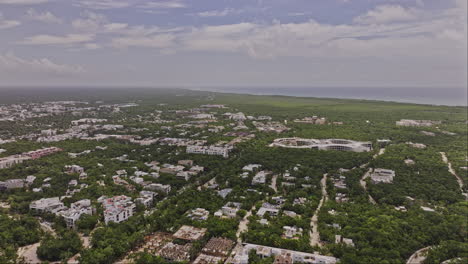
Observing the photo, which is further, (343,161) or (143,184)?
(343,161)

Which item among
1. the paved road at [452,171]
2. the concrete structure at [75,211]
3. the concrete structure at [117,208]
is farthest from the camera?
the paved road at [452,171]

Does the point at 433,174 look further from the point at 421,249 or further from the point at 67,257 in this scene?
the point at 67,257

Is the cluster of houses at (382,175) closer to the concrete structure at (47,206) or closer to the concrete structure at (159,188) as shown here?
the concrete structure at (159,188)

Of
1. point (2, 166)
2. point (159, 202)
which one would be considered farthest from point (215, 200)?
point (2, 166)

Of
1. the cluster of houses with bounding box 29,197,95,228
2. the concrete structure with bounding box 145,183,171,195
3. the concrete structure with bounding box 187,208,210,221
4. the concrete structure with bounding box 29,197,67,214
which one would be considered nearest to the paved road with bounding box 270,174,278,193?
the concrete structure with bounding box 187,208,210,221

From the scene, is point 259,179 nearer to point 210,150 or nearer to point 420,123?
point 210,150

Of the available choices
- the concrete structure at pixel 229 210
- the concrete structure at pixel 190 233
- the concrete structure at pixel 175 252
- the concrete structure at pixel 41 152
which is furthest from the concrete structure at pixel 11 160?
the concrete structure at pixel 229 210
